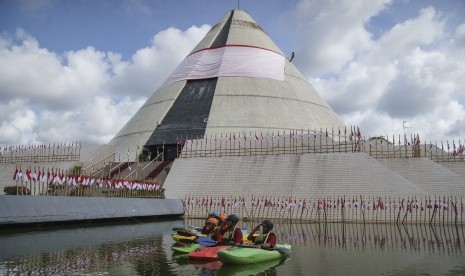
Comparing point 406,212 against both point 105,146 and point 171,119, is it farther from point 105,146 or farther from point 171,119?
point 105,146

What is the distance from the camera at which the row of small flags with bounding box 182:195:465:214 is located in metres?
22.4

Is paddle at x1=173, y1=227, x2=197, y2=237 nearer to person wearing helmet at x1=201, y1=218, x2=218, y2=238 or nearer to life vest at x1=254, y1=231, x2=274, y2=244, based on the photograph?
person wearing helmet at x1=201, y1=218, x2=218, y2=238

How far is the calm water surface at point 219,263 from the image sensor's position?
36.0 feet

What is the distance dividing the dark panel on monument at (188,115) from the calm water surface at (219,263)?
18.4 metres

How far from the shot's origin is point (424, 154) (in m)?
31.9

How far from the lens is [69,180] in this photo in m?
22.8

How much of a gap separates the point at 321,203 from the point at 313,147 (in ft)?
19.1

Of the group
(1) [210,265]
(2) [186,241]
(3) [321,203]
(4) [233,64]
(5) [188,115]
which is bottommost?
(1) [210,265]

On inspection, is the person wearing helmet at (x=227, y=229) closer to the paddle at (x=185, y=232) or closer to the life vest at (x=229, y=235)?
the life vest at (x=229, y=235)

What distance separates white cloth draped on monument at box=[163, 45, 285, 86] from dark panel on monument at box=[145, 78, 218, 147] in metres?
1.43

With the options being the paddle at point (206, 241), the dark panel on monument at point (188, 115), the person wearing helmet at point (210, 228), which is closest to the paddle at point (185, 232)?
the person wearing helmet at point (210, 228)

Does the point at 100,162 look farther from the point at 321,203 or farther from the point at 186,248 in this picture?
the point at 186,248

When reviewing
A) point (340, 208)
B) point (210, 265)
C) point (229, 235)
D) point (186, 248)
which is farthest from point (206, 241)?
point (340, 208)

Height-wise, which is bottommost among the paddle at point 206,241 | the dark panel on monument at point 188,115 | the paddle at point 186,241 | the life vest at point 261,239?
the paddle at point 186,241
